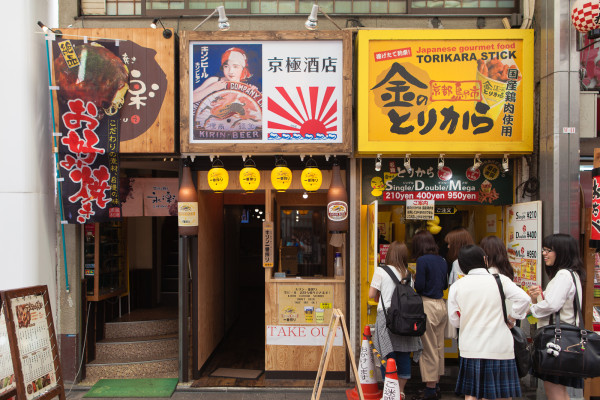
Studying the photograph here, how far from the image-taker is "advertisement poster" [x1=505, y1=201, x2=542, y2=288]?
639 centimetres

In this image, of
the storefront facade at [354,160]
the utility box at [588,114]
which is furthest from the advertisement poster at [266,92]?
the utility box at [588,114]

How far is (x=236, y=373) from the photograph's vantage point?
7.54 meters

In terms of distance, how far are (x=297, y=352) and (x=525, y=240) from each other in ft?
12.8

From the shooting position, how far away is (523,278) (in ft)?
21.9

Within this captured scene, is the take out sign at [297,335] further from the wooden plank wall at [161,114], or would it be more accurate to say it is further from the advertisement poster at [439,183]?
the wooden plank wall at [161,114]

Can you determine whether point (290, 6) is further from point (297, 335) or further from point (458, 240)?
point (297, 335)

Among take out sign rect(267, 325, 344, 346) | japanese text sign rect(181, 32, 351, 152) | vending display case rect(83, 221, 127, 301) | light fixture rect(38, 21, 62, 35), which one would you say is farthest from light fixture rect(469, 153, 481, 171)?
light fixture rect(38, 21, 62, 35)

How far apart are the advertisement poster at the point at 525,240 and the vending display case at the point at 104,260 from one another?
6890 millimetres

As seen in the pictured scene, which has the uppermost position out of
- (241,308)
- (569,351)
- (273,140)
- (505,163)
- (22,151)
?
(273,140)

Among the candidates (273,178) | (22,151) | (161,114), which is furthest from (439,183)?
(22,151)

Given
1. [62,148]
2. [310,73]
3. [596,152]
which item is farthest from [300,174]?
[596,152]

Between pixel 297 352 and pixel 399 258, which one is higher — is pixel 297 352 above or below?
below

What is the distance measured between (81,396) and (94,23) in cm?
589

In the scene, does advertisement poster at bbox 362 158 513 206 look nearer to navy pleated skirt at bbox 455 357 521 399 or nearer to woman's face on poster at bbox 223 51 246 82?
woman's face on poster at bbox 223 51 246 82
